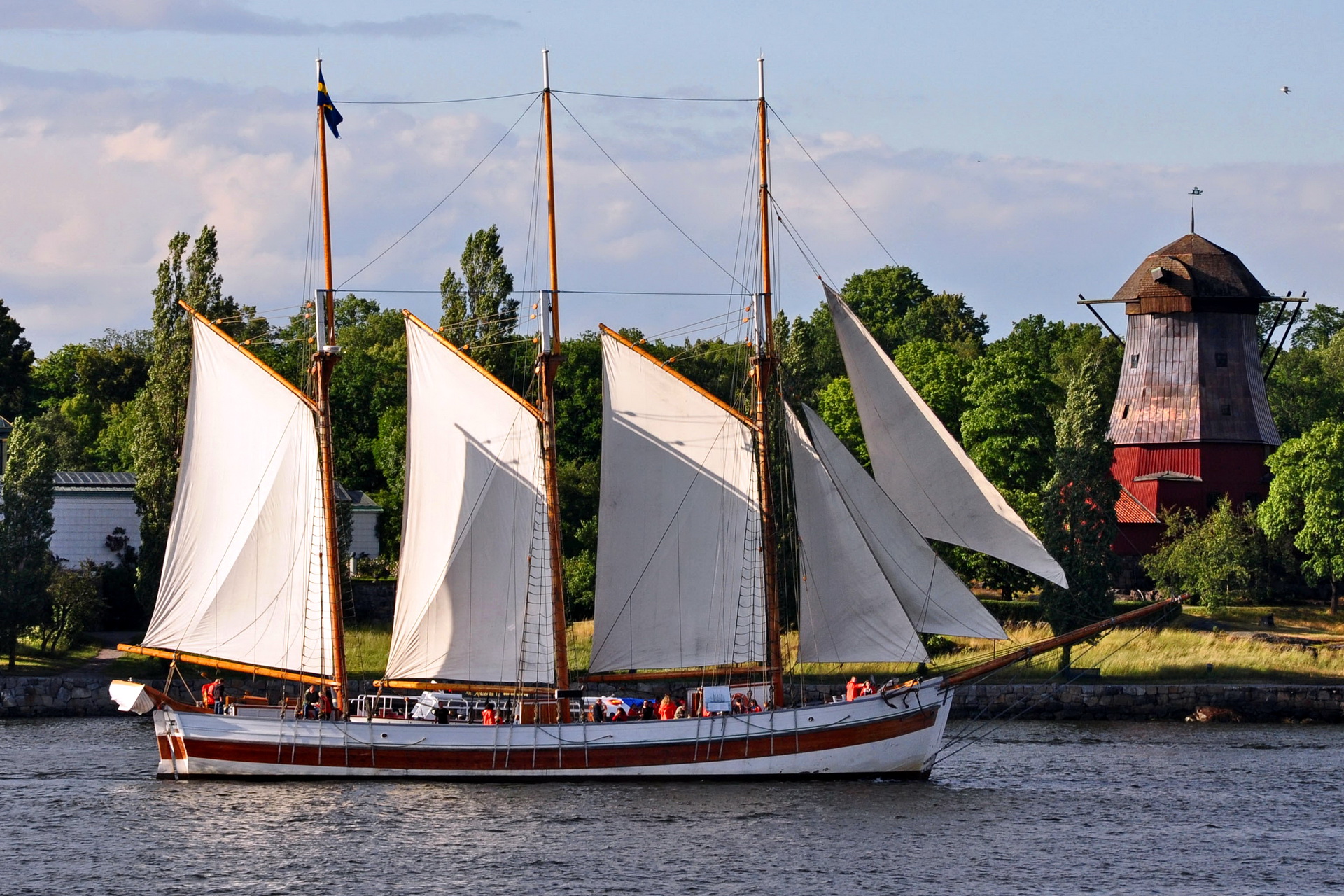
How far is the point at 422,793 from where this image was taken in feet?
157

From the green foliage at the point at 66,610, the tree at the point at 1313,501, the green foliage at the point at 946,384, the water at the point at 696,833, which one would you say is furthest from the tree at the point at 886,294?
the water at the point at 696,833

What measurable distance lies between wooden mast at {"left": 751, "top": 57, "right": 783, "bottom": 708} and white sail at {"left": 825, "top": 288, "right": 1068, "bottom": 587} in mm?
3744

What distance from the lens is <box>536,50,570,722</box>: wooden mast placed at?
50375 millimetres

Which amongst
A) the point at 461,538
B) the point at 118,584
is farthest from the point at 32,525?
the point at 461,538

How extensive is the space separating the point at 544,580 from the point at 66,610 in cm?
3161

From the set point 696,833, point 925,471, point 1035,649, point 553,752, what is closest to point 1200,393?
point 1035,649

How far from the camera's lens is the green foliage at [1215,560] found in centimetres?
8362

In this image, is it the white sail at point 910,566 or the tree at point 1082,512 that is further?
the tree at point 1082,512

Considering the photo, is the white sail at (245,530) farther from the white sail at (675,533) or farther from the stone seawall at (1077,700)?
the stone seawall at (1077,700)

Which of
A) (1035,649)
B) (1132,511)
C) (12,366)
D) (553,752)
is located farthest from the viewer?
(12,366)

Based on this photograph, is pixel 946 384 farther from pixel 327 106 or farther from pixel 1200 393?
pixel 327 106

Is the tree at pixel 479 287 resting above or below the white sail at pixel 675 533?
above

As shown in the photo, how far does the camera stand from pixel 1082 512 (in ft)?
243

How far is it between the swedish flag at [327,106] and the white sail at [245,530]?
275 inches
